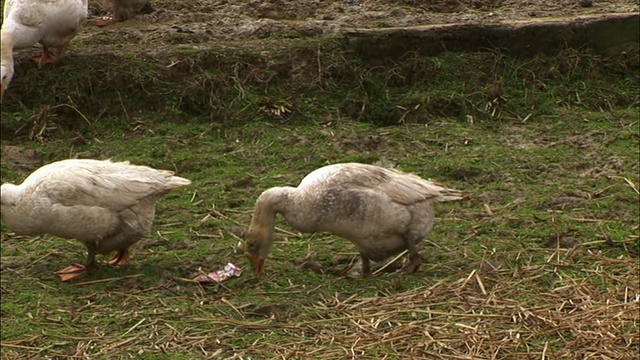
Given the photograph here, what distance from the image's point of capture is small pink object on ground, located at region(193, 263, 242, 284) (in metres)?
6.67

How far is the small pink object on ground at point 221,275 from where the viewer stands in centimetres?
667

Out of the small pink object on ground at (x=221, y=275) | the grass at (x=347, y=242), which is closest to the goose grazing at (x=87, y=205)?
the grass at (x=347, y=242)

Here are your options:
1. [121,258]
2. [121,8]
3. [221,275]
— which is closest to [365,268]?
[221,275]

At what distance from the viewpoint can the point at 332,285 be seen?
6570mm

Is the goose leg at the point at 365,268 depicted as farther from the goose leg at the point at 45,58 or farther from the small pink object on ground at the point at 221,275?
the goose leg at the point at 45,58

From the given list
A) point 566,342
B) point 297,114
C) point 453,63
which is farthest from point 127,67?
point 566,342

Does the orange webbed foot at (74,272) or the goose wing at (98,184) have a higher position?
the goose wing at (98,184)

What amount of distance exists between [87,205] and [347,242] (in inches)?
63.4

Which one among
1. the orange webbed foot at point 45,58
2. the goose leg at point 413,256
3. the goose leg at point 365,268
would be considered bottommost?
the goose leg at point 365,268

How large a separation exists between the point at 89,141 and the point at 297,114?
5.20ft

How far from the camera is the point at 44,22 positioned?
29.2 ft

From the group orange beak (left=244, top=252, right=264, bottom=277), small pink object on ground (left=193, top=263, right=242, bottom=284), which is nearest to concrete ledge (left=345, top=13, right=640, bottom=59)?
small pink object on ground (left=193, top=263, right=242, bottom=284)

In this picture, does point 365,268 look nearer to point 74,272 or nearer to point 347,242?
point 347,242

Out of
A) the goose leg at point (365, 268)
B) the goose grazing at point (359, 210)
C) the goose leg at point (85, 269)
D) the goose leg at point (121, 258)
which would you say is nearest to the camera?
the goose grazing at point (359, 210)
